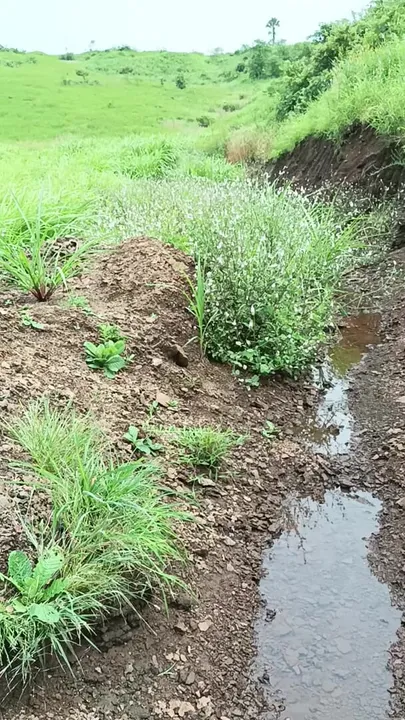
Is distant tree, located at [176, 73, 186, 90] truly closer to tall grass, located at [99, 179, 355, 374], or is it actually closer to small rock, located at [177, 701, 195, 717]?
tall grass, located at [99, 179, 355, 374]

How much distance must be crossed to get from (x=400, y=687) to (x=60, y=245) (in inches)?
154

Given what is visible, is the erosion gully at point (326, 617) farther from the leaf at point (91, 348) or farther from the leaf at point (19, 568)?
the leaf at point (91, 348)

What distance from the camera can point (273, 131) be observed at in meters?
12.9

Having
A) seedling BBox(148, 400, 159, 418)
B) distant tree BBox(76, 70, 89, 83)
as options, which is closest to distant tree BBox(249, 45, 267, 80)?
distant tree BBox(76, 70, 89, 83)

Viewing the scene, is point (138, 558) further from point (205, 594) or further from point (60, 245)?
point (60, 245)

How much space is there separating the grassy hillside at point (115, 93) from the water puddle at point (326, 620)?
1703 cm

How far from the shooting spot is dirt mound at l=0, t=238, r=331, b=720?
2266mm

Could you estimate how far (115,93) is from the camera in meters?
27.0

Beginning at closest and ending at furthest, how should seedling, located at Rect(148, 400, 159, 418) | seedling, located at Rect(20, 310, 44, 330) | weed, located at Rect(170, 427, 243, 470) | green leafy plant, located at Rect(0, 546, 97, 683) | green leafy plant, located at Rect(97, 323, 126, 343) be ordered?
green leafy plant, located at Rect(0, 546, 97, 683), weed, located at Rect(170, 427, 243, 470), seedling, located at Rect(148, 400, 159, 418), seedling, located at Rect(20, 310, 44, 330), green leafy plant, located at Rect(97, 323, 126, 343)

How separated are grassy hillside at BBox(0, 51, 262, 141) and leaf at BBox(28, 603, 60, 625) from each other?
1803 centimetres

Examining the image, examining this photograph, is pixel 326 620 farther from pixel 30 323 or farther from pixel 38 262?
pixel 38 262

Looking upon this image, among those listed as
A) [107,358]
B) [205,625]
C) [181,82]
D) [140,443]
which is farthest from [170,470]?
[181,82]

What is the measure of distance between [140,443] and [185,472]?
11.2 inches

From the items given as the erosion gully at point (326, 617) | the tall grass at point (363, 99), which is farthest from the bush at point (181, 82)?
the erosion gully at point (326, 617)
